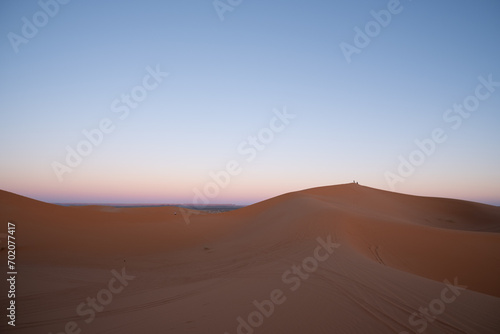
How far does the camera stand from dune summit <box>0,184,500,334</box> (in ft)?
13.6

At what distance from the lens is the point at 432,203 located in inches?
995

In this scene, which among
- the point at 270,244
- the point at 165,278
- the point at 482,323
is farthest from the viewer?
the point at 270,244

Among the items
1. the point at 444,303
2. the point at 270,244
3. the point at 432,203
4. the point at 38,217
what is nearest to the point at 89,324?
the point at 444,303

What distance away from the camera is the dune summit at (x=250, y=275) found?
415 cm

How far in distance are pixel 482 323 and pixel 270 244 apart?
7095 mm

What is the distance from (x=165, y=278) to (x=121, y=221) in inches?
396

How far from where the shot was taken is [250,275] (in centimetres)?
673

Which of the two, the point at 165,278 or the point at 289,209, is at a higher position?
the point at 289,209

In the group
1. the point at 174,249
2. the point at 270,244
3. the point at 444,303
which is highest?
the point at 444,303

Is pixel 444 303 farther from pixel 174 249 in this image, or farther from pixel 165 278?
pixel 174 249

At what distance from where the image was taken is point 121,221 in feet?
51.6

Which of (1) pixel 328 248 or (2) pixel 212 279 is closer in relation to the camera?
(2) pixel 212 279

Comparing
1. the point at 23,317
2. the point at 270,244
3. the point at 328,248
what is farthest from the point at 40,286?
the point at 328,248

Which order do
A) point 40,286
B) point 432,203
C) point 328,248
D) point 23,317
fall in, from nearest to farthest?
point 23,317 → point 40,286 → point 328,248 → point 432,203
